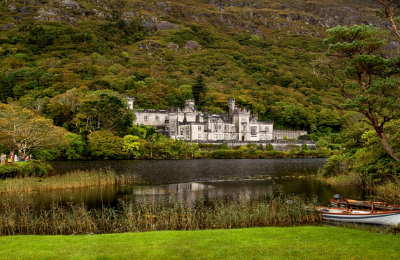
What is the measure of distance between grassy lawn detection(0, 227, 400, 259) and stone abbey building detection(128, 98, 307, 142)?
57866 mm

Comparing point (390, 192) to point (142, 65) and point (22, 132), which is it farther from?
point (142, 65)

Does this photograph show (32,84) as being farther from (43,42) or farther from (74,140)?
(43,42)

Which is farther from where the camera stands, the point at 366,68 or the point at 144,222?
the point at 144,222

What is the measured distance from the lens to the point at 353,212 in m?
15.2

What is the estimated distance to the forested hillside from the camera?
74500mm

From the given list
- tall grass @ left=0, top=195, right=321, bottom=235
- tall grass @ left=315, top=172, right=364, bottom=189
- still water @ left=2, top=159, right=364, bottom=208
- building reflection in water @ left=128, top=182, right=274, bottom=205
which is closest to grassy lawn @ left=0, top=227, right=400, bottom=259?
tall grass @ left=0, top=195, right=321, bottom=235

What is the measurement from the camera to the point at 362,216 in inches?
579

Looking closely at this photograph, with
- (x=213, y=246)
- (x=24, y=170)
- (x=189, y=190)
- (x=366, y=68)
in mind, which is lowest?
(x=189, y=190)

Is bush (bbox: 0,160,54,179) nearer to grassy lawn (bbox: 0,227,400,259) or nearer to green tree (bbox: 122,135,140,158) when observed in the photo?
grassy lawn (bbox: 0,227,400,259)

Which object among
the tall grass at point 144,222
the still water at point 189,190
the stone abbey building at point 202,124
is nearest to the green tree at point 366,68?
the tall grass at point 144,222

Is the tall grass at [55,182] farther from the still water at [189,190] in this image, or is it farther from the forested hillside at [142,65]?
the forested hillside at [142,65]

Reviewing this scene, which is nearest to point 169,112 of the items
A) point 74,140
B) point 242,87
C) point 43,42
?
point 74,140

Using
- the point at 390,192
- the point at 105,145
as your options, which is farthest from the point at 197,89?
the point at 390,192

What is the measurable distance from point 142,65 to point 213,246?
119 meters
